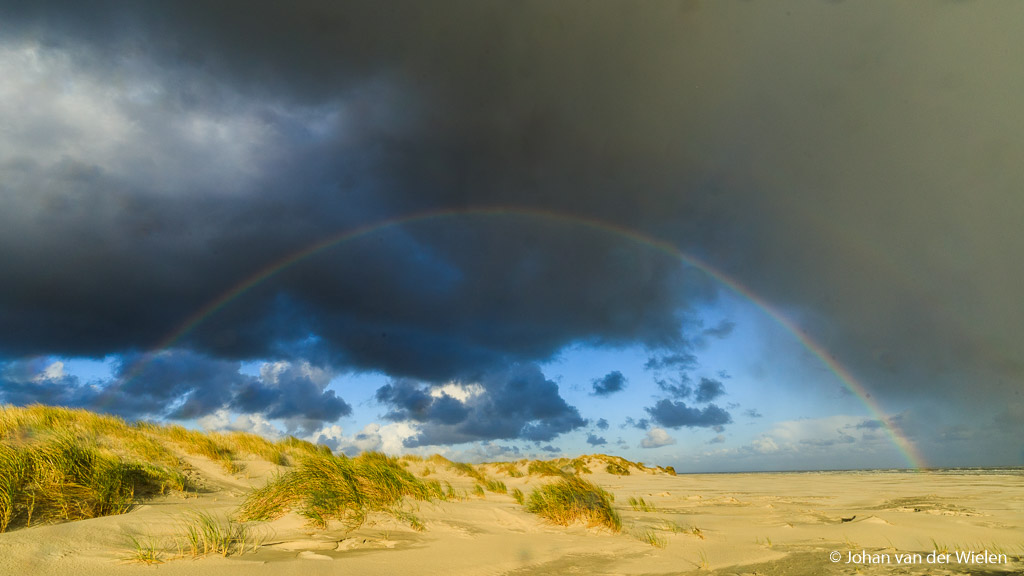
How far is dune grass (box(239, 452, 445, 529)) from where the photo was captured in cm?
532

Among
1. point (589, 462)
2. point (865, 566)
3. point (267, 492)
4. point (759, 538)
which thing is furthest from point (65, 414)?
point (589, 462)

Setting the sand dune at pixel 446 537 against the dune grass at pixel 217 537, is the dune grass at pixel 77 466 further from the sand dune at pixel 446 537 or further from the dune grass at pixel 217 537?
the dune grass at pixel 217 537

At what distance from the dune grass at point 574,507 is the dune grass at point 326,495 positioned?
84.2 inches

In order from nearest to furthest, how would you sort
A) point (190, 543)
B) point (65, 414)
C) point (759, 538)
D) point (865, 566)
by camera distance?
point (190, 543)
point (865, 566)
point (759, 538)
point (65, 414)

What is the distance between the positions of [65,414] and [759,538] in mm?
15904

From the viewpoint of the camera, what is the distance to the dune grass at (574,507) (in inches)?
249

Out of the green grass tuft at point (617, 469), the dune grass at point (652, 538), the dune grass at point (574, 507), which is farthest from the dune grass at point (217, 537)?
the green grass tuft at point (617, 469)

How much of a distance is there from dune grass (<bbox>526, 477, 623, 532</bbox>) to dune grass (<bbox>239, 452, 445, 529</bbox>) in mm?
2139

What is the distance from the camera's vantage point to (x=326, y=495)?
545 centimetres

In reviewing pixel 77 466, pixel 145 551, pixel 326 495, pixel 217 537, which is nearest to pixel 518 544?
pixel 326 495

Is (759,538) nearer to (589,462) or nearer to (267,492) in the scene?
(267,492)

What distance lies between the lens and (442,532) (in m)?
5.53

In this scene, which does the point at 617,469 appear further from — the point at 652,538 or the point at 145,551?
the point at 145,551

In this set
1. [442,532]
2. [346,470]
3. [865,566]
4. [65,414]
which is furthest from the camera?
[65,414]
